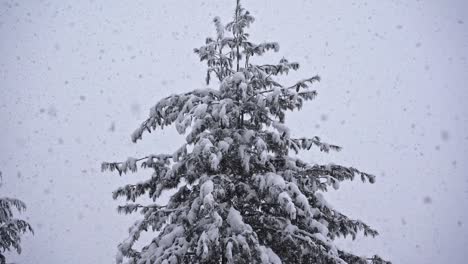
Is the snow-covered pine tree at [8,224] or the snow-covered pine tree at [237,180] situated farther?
the snow-covered pine tree at [8,224]

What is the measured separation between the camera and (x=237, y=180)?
755 cm

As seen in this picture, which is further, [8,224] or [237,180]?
[8,224]

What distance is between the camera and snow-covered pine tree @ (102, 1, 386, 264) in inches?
259

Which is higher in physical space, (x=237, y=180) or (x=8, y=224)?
(x=237, y=180)

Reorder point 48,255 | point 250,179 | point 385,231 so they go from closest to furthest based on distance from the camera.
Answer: point 250,179
point 48,255
point 385,231

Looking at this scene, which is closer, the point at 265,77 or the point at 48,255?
the point at 265,77

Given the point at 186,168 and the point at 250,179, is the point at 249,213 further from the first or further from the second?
the point at 186,168

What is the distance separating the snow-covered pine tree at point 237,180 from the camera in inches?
259

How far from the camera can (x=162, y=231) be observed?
24.6 feet

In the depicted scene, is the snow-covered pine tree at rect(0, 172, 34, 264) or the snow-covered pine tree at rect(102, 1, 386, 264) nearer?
the snow-covered pine tree at rect(102, 1, 386, 264)

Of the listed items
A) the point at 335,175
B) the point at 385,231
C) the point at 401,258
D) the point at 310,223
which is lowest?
the point at 310,223

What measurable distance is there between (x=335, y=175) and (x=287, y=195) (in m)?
1.90

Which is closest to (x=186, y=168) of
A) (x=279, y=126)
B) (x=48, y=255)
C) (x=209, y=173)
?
(x=209, y=173)

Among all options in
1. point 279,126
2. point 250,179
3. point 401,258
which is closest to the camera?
point 279,126
